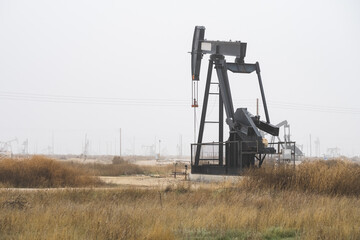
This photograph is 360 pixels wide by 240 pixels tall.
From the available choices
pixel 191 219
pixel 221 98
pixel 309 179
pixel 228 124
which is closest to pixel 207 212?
pixel 191 219

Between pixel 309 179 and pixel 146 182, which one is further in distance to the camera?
pixel 146 182

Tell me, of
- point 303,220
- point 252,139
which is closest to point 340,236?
point 303,220

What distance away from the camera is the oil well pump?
2498 cm

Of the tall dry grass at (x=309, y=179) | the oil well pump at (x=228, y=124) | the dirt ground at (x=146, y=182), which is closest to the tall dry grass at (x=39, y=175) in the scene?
the dirt ground at (x=146, y=182)

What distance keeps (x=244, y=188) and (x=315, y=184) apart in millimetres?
2535

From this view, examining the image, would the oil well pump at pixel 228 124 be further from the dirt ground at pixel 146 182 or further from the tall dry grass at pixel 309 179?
the tall dry grass at pixel 309 179

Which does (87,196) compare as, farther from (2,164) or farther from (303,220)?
(2,164)

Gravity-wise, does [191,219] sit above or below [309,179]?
below

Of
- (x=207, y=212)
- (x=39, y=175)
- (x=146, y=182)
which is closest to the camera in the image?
(x=207, y=212)

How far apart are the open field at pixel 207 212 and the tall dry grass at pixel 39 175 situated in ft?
22.9

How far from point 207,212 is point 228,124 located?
43.3 ft

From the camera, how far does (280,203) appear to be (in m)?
15.7

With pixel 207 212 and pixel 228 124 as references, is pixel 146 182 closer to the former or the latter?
pixel 228 124

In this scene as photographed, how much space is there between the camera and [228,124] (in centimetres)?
2695
